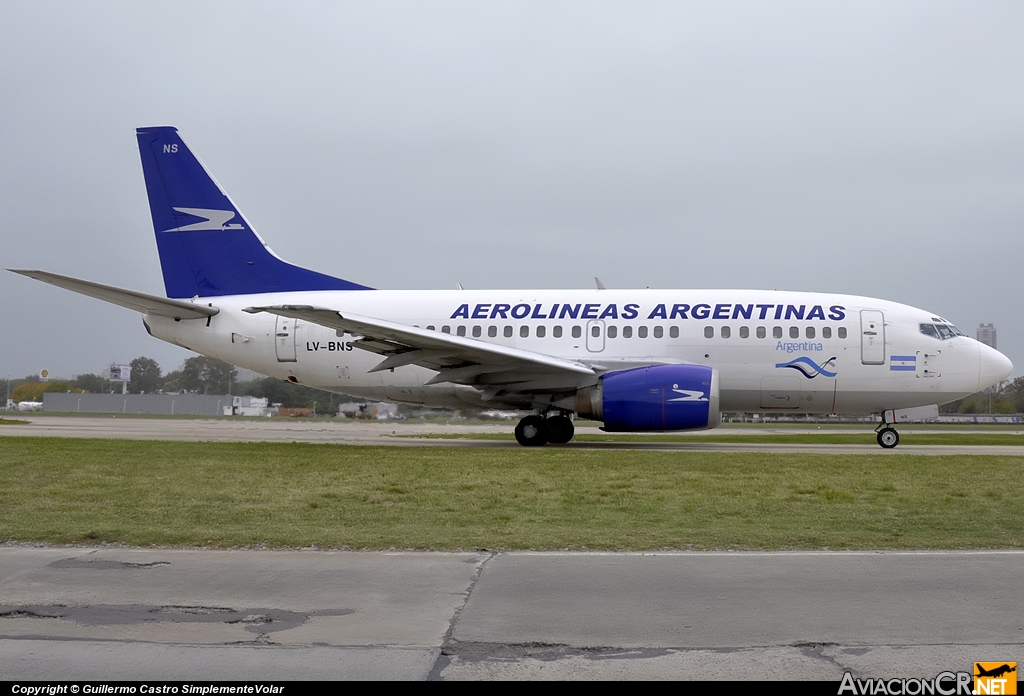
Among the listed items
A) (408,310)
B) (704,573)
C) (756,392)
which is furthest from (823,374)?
(704,573)

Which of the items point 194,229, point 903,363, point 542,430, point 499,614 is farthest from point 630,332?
point 499,614

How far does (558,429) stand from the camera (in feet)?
66.0

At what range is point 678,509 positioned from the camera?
31.3ft

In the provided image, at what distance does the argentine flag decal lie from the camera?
19.8 meters

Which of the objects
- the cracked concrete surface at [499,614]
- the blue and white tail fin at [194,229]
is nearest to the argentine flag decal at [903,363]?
the cracked concrete surface at [499,614]

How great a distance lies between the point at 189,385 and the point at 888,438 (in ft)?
276

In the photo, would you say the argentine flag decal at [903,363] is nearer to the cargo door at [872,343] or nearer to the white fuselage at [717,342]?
the white fuselage at [717,342]

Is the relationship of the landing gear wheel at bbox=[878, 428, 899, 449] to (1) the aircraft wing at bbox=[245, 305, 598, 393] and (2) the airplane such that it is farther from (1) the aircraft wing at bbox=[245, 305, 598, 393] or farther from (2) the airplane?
(1) the aircraft wing at bbox=[245, 305, 598, 393]

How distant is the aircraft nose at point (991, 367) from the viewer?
65.5ft

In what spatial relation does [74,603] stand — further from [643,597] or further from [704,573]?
[704,573]

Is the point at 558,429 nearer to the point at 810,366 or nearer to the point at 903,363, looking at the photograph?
the point at 810,366

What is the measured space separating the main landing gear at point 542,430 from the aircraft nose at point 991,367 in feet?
31.3

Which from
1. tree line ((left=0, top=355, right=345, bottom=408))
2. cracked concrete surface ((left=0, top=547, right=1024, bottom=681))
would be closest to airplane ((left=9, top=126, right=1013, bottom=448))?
cracked concrete surface ((left=0, top=547, right=1024, bottom=681))

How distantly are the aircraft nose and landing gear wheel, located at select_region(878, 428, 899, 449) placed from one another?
84.3 inches
